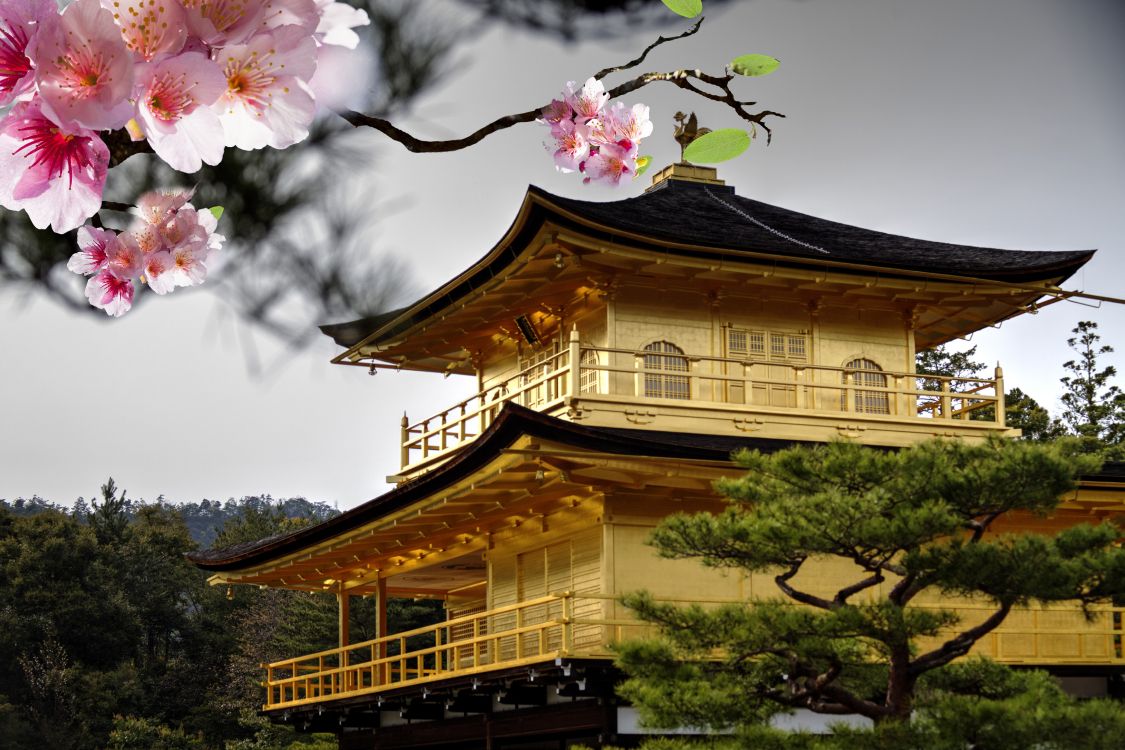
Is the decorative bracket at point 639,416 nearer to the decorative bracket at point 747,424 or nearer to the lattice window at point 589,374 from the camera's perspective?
the lattice window at point 589,374

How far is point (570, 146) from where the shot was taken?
7.23ft

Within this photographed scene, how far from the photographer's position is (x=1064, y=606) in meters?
16.2

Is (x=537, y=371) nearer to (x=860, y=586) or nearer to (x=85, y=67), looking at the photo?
(x=860, y=586)

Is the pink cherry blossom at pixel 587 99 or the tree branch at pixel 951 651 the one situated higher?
the pink cherry blossom at pixel 587 99

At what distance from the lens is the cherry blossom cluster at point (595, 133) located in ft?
7.16

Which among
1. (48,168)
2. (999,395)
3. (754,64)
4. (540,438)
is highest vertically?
(999,395)

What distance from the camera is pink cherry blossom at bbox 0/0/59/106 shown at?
3.47ft

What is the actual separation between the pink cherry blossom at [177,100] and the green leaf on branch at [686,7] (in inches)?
24.8

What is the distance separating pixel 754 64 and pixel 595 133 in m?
0.52

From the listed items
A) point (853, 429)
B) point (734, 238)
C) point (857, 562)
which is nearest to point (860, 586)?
point (857, 562)

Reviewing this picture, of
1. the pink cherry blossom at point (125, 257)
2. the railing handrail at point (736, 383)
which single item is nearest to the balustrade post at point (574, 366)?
the railing handrail at point (736, 383)

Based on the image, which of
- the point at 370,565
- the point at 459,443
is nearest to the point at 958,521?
the point at 459,443

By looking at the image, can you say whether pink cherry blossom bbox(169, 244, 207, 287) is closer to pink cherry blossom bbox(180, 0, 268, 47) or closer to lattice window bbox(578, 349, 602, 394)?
pink cherry blossom bbox(180, 0, 268, 47)

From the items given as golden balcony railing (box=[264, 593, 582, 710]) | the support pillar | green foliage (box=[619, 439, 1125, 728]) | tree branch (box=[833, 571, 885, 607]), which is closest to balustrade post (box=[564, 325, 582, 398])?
golden balcony railing (box=[264, 593, 582, 710])
